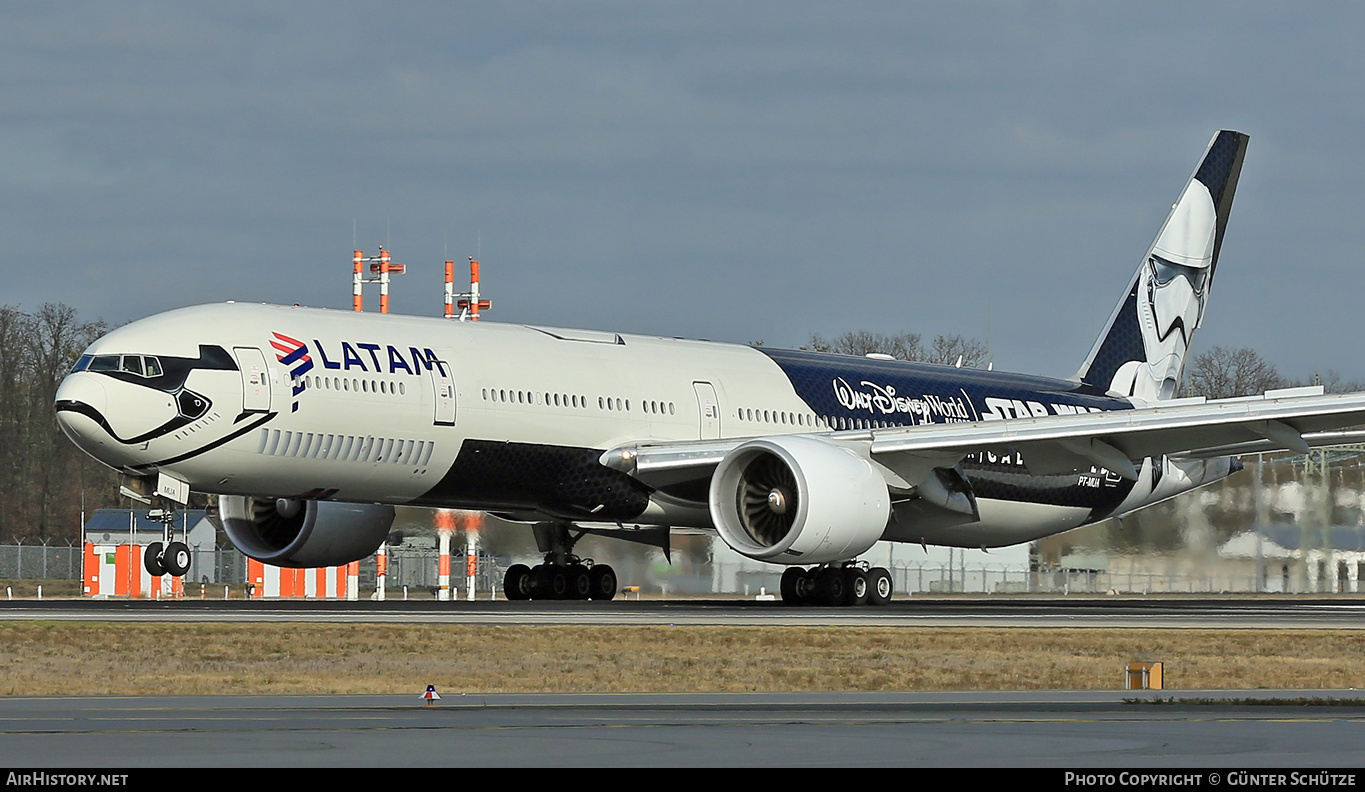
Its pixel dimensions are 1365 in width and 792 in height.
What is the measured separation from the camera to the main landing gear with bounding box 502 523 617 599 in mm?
33531

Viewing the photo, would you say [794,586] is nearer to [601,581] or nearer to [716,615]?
[601,581]

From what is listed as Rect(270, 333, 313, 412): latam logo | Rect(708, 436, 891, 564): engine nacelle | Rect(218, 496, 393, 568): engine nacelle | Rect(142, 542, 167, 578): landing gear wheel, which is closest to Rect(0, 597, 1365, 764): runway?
Rect(142, 542, 167, 578): landing gear wheel

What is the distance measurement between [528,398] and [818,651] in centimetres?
1101

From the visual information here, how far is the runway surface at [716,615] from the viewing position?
24.7 metres

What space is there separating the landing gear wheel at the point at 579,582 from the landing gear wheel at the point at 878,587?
4934 millimetres

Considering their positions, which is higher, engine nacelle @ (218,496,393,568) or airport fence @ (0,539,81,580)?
engine nacelle @ (218,496,393,568)

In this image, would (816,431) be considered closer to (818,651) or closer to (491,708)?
(818,651)

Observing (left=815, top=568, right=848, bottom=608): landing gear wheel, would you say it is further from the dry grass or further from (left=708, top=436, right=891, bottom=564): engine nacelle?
the dry grass

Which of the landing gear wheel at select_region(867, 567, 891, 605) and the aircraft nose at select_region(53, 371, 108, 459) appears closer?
the aircraft nose at select_region(53, 371, 108, 459)

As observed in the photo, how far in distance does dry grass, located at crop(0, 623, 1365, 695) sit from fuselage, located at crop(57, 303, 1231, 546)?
5.55m

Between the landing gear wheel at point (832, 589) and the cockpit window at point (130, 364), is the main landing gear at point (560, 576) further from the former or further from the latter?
the cockpit window at point (130, 364)

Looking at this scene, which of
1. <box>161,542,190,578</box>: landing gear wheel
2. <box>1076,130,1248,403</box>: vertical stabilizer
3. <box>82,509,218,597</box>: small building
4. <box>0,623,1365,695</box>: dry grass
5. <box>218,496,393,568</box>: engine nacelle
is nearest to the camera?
<box>0,623,1365,695</box>: dry grass
